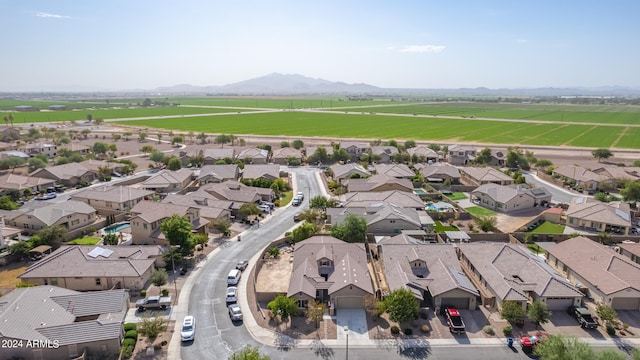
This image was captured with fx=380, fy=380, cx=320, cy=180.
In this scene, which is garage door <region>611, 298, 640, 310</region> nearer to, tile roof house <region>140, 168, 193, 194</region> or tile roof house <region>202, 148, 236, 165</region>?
tile roof house <region>140, 168, 193, 194</region>

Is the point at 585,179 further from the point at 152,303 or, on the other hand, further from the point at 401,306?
the point at 152,303

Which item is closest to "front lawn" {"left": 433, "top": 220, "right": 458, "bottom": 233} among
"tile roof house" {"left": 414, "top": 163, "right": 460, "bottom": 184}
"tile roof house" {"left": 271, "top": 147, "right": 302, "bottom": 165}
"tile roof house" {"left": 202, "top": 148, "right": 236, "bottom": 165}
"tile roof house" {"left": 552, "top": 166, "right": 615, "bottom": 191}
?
"tile roof house" {"left": 414, "top": 163, "right": 460, "bottom": 184}

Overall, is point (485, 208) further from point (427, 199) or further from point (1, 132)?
point (1, 132)

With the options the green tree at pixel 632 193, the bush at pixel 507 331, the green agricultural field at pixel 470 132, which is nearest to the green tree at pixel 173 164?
the green agricultural field at pixel 470 132

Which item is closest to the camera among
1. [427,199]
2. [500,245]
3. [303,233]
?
[500,245]

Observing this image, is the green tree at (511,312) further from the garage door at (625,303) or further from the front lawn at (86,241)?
the front lawn at (86,241)

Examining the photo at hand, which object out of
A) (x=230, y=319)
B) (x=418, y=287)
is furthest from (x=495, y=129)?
(x=230, y=319)

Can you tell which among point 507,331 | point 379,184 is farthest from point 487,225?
point 507,331
